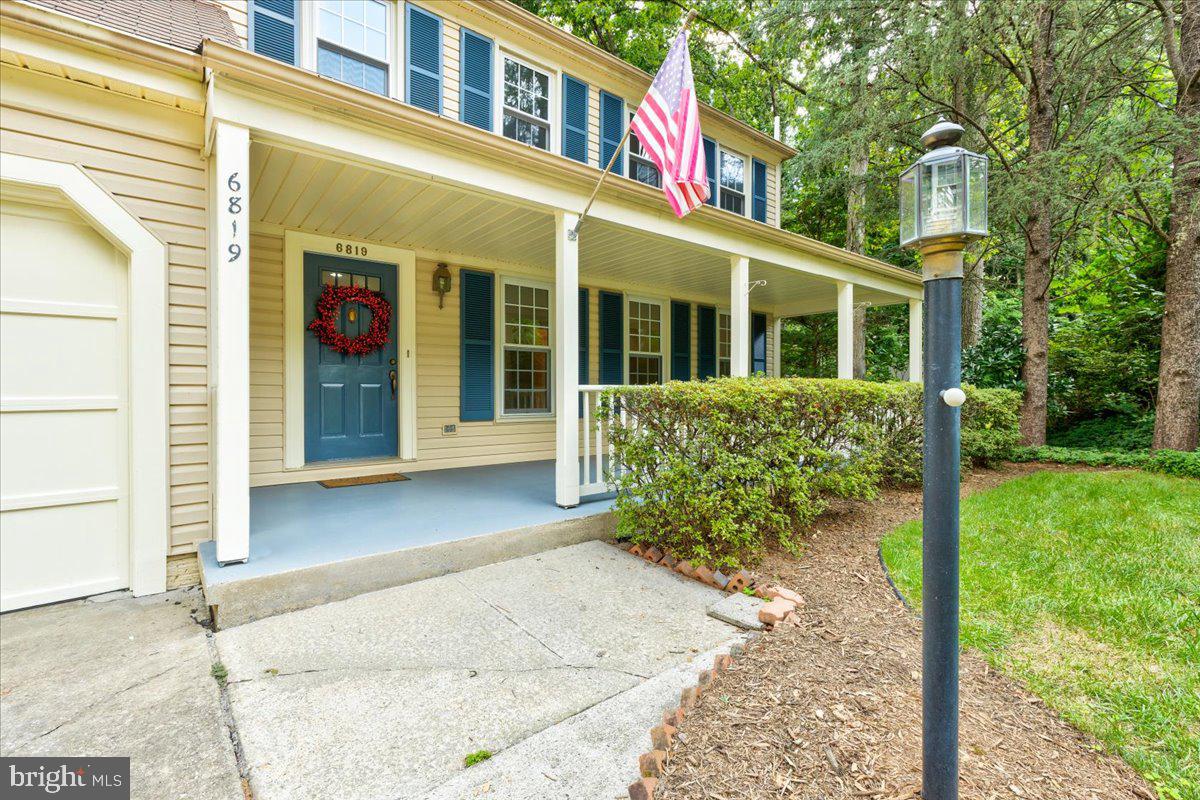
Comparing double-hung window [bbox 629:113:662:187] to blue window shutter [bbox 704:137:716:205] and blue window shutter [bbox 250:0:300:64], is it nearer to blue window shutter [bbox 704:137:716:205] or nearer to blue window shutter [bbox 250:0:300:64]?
blue window shutter [bbox 704:137:716:205]

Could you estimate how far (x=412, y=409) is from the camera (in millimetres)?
5242

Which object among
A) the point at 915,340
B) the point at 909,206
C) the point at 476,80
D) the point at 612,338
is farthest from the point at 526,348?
the point at 915,340

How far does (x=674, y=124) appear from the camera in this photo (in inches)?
134

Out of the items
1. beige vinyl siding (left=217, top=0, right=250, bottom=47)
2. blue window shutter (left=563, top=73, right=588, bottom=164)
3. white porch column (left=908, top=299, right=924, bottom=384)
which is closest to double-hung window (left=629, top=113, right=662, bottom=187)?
blue window shutter (left=563, top=73, right=588, bottom=164)

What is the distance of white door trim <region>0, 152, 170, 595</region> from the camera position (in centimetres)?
295

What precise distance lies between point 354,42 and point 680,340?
5.20 meters

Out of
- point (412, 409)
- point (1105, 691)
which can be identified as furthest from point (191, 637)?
point (1105, 691)

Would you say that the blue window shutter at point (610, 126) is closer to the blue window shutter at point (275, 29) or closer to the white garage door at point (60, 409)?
the blue window shutter at point (275, 29)

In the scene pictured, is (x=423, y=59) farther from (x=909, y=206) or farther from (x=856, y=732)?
(x=856, y=732)

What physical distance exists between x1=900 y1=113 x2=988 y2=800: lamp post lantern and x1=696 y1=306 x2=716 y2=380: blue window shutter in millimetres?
6739

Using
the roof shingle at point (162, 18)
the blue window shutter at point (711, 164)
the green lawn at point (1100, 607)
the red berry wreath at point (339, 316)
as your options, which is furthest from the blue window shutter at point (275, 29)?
the green lawn at point (1100, 607)

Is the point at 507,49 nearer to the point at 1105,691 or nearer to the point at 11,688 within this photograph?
the point at 11,688

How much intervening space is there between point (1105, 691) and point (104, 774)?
341 centimetres

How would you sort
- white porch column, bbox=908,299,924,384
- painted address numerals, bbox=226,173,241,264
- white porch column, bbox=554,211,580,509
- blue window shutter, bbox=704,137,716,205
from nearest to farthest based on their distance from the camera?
painted address numerals, bbox=226,173,241,264, white porch column, bbox=554,211,580,509, blue window shutter, bbox=704,137,716,205, white porch column, bbox=908,299,924,384
